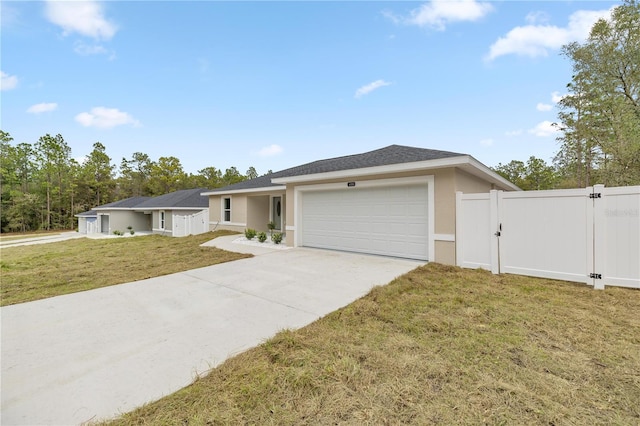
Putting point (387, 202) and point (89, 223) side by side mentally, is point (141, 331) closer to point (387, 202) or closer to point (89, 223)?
point (387, 202)

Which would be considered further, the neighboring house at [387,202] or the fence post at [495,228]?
the neighboring house at [387,202]

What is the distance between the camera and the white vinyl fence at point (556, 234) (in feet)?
15.2

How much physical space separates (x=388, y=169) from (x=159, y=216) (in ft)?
67.1

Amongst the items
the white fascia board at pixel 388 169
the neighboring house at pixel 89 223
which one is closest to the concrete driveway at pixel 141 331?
the white fascia board at pixel 388 169

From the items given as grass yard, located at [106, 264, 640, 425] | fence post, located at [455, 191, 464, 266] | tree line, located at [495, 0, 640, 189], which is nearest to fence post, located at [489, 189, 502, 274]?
fence post, located at [455, 191, 464, 266]

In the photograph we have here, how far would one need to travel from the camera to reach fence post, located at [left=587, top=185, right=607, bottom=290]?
473 cm

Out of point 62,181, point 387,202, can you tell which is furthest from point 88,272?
point 62,181

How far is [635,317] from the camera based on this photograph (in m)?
3.56

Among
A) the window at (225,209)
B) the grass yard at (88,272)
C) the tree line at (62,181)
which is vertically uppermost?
the tree line at (62,181)

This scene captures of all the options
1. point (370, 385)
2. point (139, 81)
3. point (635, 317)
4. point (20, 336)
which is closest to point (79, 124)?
point (139, 81)

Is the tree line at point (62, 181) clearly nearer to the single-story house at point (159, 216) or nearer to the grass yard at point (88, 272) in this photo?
the single-story house at point (159, 216)

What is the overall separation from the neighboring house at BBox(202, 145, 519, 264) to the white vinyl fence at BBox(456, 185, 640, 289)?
1.77 ft

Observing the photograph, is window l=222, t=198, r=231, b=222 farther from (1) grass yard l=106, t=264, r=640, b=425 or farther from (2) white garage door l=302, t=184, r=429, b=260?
(1) grass yard l=106, t=264, r=640, b=425

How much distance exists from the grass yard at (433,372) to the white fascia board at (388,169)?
3.46 meters
